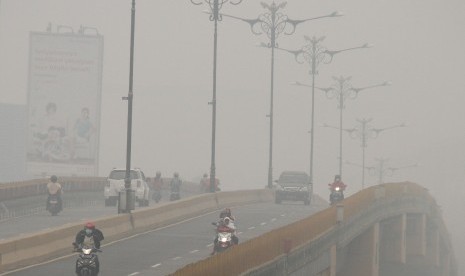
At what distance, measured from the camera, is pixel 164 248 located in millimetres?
41562

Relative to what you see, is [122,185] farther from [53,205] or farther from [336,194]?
[336,194]

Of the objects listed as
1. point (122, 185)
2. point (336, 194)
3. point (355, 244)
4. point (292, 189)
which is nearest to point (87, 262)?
point (355, 244)

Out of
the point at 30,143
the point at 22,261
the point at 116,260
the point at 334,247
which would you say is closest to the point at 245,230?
the point at 334,247

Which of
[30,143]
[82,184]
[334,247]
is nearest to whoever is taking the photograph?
[334,247]

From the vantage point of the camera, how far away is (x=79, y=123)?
13275 centimetres

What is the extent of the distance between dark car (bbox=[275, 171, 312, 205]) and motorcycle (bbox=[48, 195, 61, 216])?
20.0 metres

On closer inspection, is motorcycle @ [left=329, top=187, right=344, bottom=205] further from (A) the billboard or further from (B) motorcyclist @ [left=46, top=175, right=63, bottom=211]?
(A) the billboard

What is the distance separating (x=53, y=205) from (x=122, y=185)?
711cm

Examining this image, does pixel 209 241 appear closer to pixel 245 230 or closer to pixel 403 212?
pixel 245 230

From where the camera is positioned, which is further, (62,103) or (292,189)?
(62,103)

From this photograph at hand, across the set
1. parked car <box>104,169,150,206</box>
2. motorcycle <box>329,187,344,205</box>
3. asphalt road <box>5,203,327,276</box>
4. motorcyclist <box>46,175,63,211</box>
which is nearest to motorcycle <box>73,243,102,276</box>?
asphalt road <box>5,203,327,276</box>

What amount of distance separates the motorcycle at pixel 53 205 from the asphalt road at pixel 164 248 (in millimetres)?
6113

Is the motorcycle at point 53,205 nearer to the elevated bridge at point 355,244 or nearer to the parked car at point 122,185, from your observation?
the parked car at point 122,185

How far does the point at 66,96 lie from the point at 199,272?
372ft
